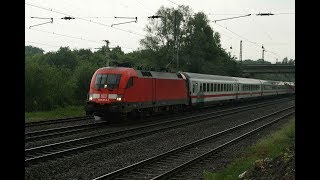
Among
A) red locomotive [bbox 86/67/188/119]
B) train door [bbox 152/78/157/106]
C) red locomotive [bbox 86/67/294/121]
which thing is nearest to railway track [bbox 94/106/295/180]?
red locomotive [bbox 86/67/294/121]

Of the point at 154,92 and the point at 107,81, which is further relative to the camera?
the point at 154,92

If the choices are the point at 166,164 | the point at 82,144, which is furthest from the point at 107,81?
the point at 166,164

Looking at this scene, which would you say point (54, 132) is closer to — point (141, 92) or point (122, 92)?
point (122, 92)

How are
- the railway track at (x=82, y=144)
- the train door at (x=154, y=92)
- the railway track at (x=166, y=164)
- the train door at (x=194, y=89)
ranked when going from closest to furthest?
the railway track at (x=166, y=164), the railway track at (x=82, y=144), the train door at (x=154, y=92), the train door at (x=194, y=89)

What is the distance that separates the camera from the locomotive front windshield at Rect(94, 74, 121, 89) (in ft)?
63.4

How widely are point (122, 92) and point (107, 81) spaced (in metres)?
1.09

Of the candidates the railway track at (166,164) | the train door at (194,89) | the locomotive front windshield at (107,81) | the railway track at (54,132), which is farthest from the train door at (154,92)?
the railway track at (166,164)

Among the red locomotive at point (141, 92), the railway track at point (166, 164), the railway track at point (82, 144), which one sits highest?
the red locomotive at point (141, 92)

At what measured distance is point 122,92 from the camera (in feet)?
62.3

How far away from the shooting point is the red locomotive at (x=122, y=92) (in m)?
18.9

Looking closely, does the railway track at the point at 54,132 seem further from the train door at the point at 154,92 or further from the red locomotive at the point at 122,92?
the train door at the point at 154,92

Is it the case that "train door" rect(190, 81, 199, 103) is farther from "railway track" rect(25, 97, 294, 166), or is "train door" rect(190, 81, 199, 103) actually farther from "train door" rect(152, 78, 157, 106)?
"railway track" rect(25, 97, 294, 166)

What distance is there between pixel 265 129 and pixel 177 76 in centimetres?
829
